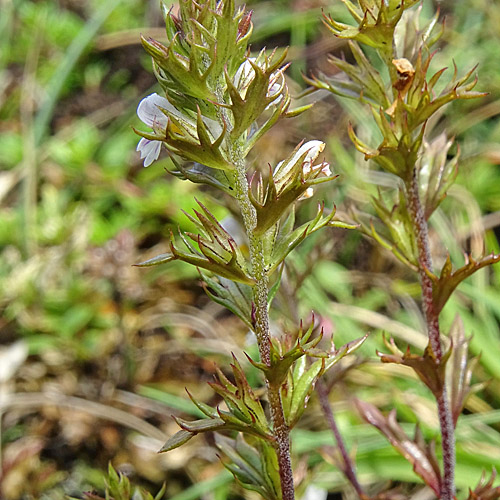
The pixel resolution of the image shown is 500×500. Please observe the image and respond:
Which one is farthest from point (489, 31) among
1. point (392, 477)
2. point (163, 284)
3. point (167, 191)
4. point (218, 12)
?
point (218, 12)

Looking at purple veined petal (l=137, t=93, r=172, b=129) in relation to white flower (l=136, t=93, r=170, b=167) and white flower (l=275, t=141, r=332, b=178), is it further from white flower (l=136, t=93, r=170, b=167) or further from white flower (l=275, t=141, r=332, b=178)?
white flower (l=275, t=141, r=332, b=178)

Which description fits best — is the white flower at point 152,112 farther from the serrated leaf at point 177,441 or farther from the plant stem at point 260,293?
the serrated leaf at point 177,441

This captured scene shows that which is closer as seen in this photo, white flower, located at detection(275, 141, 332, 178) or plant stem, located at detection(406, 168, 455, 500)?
white flower, located at detection(275, 141, 332, 178)

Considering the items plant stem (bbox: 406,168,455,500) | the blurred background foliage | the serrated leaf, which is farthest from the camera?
the blurred background foliage

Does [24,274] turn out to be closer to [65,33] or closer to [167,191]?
[167,191]

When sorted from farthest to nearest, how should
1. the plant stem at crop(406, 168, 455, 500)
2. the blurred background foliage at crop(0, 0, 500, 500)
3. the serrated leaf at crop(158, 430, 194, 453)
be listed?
the blurred background foliage at crop(0, 0, 500, 500) → the plant stem at crop(406, 168, 455, 500) → the serrated leaf at crop(158, 430, 194, 453)

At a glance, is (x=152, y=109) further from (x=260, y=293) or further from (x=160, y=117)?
(x=260, y=293)

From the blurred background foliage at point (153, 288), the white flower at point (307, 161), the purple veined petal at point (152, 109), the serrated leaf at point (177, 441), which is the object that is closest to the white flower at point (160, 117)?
the purple veined petal at point (152, 109)

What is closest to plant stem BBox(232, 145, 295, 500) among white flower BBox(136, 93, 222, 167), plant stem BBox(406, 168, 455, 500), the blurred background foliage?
white flower BBox(136, 93, 222, 167)
